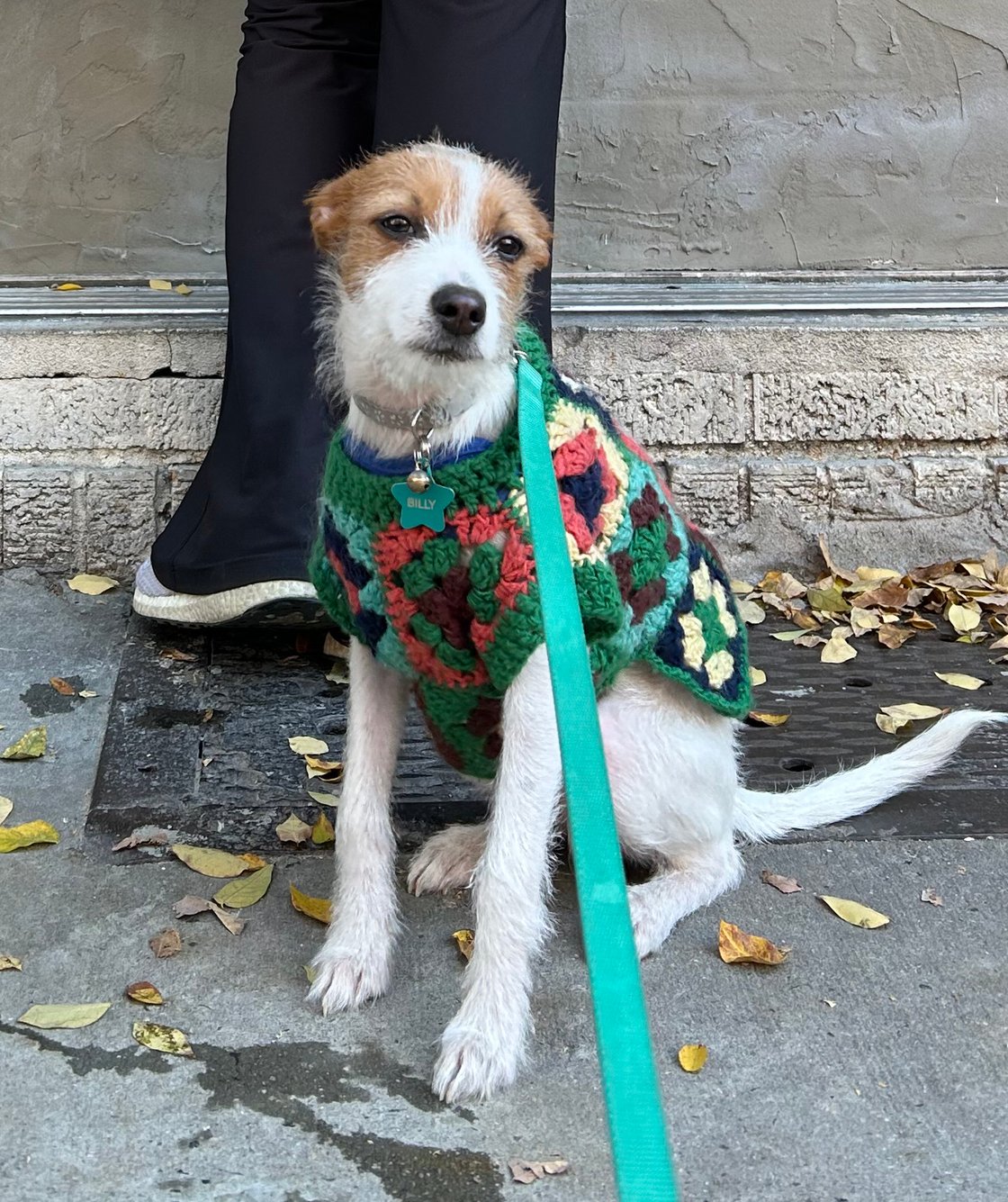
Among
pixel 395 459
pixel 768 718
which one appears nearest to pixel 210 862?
pixel 395 459

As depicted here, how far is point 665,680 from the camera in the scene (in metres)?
2.34

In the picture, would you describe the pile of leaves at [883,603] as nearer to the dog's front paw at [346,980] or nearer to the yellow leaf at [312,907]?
the yellow leaf at [312,907]

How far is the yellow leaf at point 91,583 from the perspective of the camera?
385cm

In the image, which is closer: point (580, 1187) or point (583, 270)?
point (580, 1187)


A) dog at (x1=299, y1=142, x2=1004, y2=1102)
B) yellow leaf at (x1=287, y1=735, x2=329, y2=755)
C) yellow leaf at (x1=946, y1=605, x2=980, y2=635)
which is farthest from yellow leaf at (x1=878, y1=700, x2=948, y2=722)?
yellow leaf at (x1=287, y1=735, x2=329, y2=755)

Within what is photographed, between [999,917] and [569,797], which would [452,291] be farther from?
[999,917]

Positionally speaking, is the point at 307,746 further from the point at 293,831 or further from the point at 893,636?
the point at 893,636

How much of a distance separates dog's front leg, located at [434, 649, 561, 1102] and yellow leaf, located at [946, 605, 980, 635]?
2123 millimetres

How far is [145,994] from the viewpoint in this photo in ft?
6.57

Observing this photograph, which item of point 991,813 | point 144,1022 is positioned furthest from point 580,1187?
point 991,813

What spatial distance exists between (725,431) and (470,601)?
90.2 inches

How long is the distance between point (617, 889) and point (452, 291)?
2.97ft

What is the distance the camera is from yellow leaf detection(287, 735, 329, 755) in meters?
2.91

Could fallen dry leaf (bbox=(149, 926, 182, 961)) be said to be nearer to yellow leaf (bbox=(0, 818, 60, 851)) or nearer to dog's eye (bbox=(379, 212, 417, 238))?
yellow leaf (bbox=(0, 818, 60, 851))
